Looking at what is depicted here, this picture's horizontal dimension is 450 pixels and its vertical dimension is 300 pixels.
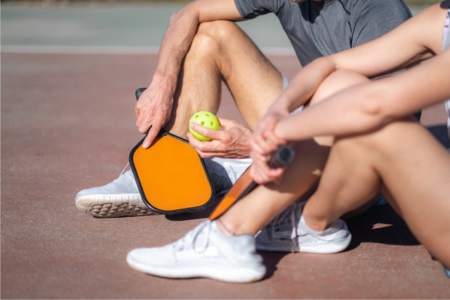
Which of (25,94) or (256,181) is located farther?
(25,94)

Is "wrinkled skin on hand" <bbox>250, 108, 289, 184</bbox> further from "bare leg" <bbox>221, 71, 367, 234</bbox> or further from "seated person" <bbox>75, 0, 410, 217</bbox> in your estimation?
"seated person" <bbox>75, 0, 410, 217</bbox>

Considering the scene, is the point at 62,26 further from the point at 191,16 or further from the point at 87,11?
the point at 191,16

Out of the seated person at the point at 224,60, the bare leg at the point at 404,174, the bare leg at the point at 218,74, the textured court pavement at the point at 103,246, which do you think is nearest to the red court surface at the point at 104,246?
the textured court pavement at the point at 103,246

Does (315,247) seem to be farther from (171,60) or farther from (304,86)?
(171,60)

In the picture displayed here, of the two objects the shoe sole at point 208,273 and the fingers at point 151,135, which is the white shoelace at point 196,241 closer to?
the shoe sole at point 208,273

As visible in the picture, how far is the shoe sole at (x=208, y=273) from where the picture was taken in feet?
11.1

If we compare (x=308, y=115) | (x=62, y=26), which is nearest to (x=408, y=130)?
(x=308, y=115)

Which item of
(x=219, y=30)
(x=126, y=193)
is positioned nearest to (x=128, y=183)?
(x=126, y=193)

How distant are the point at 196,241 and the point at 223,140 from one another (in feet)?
2.08

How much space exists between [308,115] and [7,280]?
1.46 metres

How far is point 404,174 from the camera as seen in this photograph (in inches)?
122

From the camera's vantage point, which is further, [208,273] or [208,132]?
[208,132]

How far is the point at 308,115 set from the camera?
3102 millimetres

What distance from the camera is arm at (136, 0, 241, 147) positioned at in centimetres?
427
